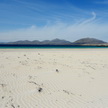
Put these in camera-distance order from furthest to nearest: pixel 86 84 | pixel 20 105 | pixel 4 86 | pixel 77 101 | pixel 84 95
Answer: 1. pixel 86 84
2. pixel 4 86
3. pixel 84 95
4. pixel 77 101
5. pixel 20 105

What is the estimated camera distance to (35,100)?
4738 mm

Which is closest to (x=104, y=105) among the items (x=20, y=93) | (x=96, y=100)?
(x=96, y=100)

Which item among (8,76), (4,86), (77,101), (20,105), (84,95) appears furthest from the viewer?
(8,76)

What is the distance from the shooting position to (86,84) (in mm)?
6367

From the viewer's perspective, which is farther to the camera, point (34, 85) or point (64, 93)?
point (34, 85)

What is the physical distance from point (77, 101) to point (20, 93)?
2400 mm

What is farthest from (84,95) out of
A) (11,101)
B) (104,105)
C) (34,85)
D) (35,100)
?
(11,101)

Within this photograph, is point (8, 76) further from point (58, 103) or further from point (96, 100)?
point (96, 100)

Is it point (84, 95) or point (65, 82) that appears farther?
point (65, 82)

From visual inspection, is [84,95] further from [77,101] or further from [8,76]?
[8,76]

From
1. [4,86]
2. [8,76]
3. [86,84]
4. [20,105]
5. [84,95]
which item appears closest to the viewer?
[20,105]

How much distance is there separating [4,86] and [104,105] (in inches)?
175

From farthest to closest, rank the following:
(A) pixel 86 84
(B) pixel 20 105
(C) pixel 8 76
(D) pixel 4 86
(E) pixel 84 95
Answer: (C) pixel 8 76, (A) pixel 86 84, (D) pixel 4 86, (E) pixel 84 95, (B) pixel 20 105

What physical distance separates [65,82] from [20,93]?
248 cm
